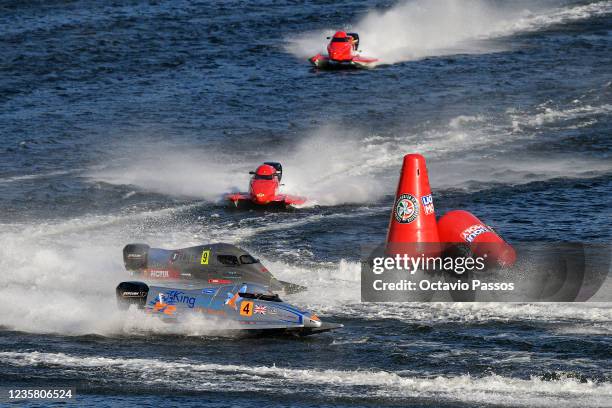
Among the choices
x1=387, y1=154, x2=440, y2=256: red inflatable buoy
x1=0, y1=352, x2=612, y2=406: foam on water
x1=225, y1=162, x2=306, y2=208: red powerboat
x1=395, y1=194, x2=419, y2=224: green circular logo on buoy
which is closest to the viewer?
x1=0, y1=352, x2=612, y2=406: foam on water

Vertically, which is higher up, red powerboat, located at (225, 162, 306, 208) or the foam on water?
red powerboat, located at (225, 162, 306, 208)

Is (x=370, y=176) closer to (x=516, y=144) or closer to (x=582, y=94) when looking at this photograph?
(x=516, y=144)

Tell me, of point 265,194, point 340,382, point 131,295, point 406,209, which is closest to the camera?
point 340,382

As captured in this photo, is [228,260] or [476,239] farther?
[228,260]

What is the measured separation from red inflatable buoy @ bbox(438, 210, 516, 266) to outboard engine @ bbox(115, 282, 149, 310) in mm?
9742

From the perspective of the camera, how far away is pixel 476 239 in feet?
127

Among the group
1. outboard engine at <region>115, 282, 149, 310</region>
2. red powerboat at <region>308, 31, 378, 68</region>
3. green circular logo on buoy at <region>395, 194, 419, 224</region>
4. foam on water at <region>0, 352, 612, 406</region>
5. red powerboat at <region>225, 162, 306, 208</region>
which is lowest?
foam on water at <region>0, 352, 612, 406</region>

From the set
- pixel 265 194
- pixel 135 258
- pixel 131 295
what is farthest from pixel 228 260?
pixel 265 194

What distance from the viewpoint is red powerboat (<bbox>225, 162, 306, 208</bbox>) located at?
49219mm

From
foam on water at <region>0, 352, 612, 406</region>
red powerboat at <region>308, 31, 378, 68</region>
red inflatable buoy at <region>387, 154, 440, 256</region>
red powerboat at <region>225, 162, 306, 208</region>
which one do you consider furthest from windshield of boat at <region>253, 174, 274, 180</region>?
red powerboat at <region>308, 31, 378, 68</region>

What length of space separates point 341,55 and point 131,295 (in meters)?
37.2

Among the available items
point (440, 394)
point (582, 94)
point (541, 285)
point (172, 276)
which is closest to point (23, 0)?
point (582, 94)

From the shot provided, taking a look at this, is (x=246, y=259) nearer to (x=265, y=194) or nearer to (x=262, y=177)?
(x=265, y=194)

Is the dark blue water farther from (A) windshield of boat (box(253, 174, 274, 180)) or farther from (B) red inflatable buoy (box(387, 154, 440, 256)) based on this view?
(B) red inflatable buoy (box(387, 154, 440, 256))
